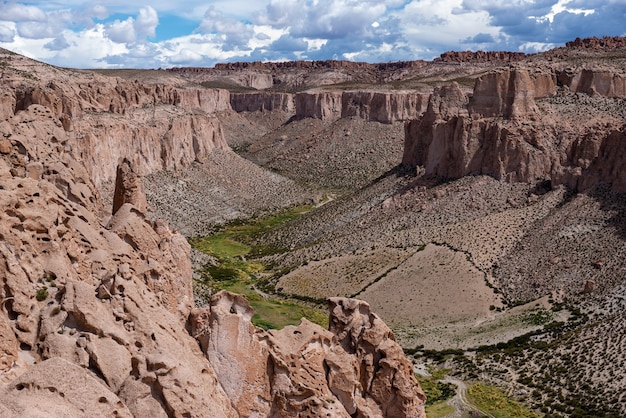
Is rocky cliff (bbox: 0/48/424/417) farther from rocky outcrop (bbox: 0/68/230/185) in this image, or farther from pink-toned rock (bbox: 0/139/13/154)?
rocky outcrop (bbox: 0/68/230/185)

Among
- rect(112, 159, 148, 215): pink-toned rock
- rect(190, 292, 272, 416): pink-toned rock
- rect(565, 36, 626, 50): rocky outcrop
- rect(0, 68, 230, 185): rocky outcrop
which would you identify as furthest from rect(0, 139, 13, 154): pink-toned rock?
rect(565, 36, 626, 50): rocky outcrop

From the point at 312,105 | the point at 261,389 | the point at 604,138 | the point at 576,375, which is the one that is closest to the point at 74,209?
the point at 261,389

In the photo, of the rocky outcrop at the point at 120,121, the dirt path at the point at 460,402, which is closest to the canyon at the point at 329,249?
the rocky outcrop at the point at 120,121

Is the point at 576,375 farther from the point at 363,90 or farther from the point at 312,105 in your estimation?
the point at 312,105

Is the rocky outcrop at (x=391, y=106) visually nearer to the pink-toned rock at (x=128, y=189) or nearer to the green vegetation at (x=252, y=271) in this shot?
the green vegetation at (x=252, y=271)

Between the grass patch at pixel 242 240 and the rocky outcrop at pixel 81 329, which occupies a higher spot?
the rocky outcrop at pixel 81 329

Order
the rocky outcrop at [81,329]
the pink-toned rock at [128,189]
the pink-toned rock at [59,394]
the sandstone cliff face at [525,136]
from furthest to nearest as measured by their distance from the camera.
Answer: the sandstone cliff face at [525,136]
the pink-toned rock at [128,189]
the rocky outcrop at [81,329]
the pink-toned rock at [59,394]
